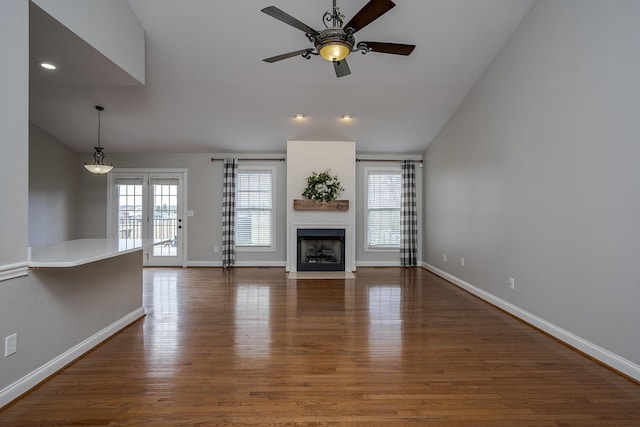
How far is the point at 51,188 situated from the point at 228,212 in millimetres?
3262

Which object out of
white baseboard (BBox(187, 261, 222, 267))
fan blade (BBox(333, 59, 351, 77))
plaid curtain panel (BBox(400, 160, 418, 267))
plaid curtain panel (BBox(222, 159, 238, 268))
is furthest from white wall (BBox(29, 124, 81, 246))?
plaid curtain panel (BBox(400, 160, 418, 267))

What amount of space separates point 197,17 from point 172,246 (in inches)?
185

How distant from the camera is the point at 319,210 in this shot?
6.27 meters

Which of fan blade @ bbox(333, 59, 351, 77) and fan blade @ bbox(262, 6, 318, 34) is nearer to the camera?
fan blade @ bbox(262, 6, 318, 34)

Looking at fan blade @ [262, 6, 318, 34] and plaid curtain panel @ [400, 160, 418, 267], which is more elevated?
fan blade @ [262, 6, 318, 34]

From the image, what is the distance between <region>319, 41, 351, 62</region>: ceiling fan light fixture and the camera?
8.83 ft

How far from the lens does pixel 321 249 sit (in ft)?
21.4

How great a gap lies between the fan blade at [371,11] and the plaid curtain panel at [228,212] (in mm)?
4671

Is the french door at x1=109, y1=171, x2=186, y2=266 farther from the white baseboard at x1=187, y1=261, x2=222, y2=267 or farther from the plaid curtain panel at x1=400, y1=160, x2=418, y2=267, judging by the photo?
the plaid curtain panel at x1=400, y1=160, x2=418, y2=267

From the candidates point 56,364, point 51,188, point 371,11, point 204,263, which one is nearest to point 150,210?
point 204,263

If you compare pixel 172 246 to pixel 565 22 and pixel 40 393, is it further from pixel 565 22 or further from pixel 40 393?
pixel 565 22

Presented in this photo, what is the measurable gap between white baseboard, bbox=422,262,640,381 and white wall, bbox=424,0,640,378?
1 centimetres

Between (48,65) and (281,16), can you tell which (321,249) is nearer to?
(281,16)

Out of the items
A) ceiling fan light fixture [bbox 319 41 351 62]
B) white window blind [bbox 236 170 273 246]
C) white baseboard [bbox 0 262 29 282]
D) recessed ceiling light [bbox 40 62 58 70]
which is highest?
recessed ceiling light [bbox 40 62 58 70]
